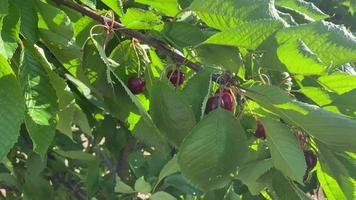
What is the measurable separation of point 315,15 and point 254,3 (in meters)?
0.19

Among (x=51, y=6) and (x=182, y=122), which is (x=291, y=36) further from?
(x=51, y=6)

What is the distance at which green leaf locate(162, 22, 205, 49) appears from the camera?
88 cm

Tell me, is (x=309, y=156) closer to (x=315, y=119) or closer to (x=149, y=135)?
(x=315, y=119)

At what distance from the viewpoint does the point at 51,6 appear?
0.90m

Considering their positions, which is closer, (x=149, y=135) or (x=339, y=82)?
(x=339, y=82)

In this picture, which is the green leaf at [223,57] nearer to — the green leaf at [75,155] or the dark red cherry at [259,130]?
the dark red cherry at [259,130]

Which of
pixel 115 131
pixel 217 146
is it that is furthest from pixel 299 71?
pixel 115 131

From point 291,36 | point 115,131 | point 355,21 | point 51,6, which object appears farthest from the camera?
point 355,21

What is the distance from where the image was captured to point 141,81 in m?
0.99

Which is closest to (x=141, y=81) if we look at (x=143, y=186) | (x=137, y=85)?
(x=137, y=85)

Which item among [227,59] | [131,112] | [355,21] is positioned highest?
[227,59]

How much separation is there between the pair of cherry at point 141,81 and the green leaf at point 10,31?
23cm

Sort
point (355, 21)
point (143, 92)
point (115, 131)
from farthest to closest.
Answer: point (355, 21) → point (115, 131) → point (143, 92)

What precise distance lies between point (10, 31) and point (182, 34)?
0.24 metres
